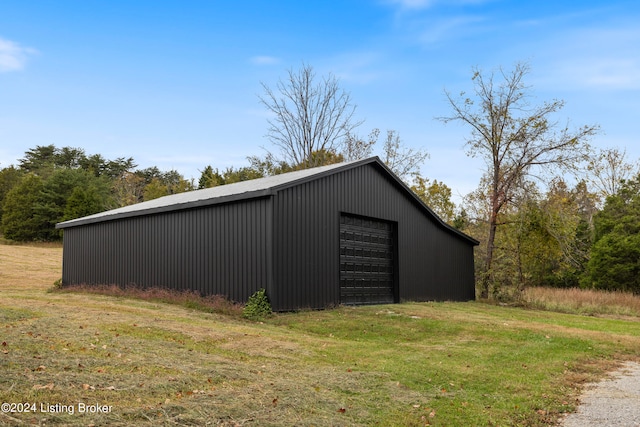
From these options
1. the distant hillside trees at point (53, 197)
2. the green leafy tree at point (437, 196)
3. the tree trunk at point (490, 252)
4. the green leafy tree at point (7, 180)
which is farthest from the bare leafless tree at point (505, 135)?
the green leafy tree at point (7, 180)

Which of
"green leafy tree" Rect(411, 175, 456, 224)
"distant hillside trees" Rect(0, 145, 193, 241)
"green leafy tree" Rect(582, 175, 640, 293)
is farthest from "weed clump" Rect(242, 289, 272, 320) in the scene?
"distant hillside trees" Rect(0, 145, 193, 241)

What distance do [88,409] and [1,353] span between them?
208 centimetres

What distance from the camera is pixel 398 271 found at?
1734 cm

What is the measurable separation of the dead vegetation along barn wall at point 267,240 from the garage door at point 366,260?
0.28 meters

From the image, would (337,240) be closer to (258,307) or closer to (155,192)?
(258,307)

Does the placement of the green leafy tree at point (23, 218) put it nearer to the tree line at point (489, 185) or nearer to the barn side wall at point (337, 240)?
the tree line at point (489, 185)

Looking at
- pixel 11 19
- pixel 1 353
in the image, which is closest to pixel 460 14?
pixel 11 19

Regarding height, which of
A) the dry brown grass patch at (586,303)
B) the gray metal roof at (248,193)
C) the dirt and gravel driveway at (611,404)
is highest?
the gray metal roof at (248,193)

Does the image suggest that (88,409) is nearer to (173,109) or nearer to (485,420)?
(485,420)

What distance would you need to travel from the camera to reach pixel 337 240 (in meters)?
14.6

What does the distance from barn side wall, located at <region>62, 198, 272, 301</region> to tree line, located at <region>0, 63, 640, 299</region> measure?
13.9m

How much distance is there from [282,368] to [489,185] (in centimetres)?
2085

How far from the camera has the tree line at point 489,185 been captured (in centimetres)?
2342

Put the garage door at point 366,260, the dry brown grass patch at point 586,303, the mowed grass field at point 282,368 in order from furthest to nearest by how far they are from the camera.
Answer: the dry brown grass patch at point 586,303 < the garage door at point 366,260 < the mowed grass field at point 282,368
